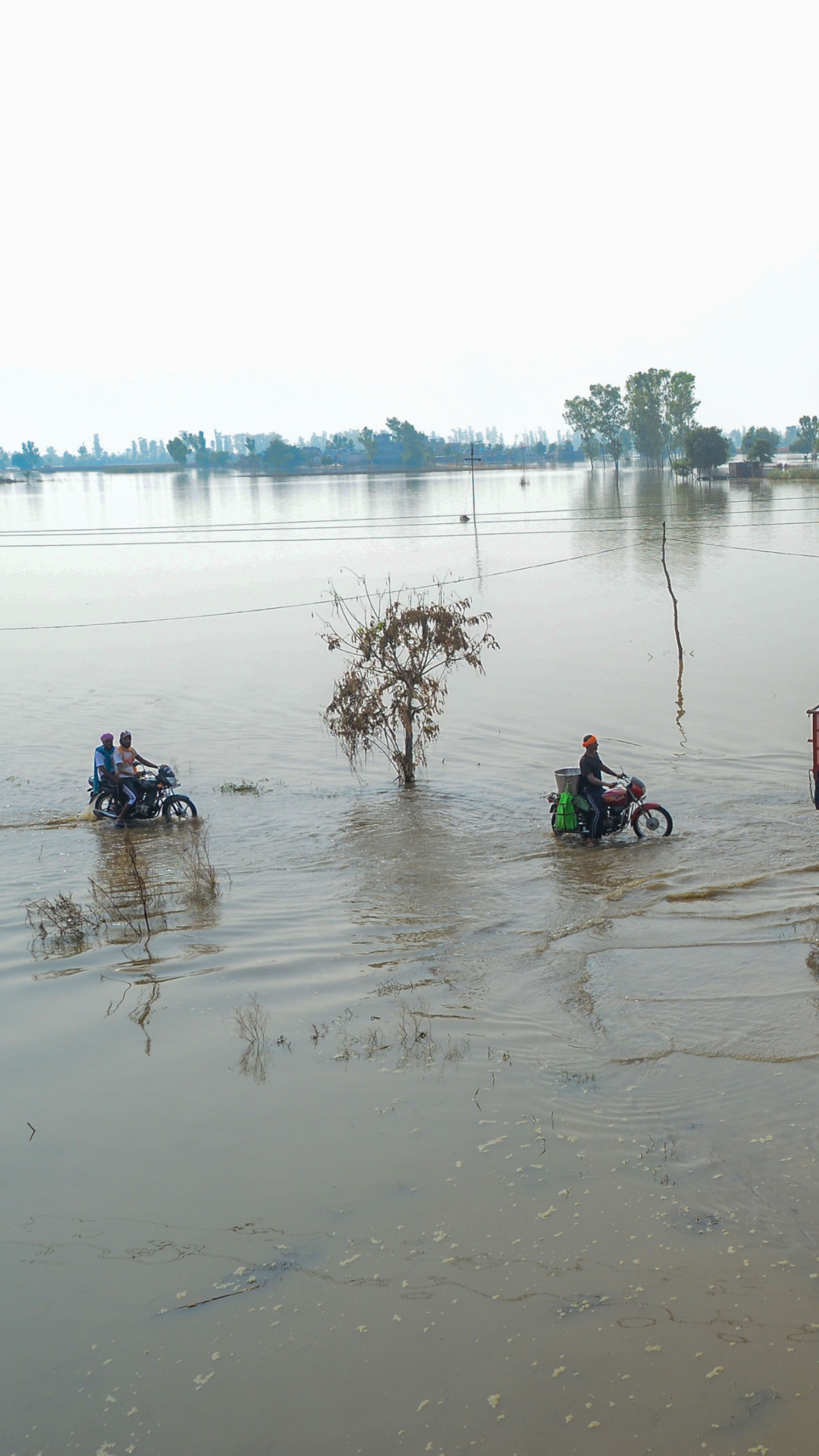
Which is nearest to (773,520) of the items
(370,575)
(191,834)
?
(370,575)

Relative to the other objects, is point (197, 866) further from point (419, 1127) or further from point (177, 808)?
point (419, 1127)

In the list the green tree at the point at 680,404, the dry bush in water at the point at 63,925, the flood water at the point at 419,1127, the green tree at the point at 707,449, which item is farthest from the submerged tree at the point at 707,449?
the dry bush in water at the point at 63,925

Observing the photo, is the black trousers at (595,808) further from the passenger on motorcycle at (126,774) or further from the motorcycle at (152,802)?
the passenger on motorcycle at (126,774)

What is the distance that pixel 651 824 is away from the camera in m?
14.4

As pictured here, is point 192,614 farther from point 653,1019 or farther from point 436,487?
point 436,487

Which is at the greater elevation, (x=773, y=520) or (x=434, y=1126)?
(x=773, y=520)

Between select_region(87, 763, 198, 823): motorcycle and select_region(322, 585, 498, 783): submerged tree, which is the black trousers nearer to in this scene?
select_region(322, 585, 498, 783): submerged tree

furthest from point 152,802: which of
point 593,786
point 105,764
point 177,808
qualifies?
point 593,786

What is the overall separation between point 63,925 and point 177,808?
560 centimetres

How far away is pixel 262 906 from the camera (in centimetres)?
1213

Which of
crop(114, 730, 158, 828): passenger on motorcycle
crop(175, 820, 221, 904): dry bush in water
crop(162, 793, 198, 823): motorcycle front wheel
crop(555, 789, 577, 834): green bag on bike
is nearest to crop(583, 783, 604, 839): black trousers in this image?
crop(555, 789, 577, 834): green bag on bike

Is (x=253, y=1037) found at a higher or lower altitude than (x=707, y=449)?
lower

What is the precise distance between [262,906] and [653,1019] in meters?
5.18

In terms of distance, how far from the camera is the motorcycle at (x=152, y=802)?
1684 cm
